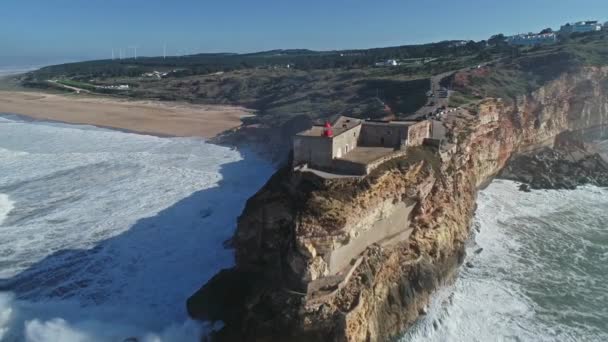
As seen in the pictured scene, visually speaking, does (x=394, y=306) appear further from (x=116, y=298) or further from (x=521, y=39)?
(x=521, y=39)

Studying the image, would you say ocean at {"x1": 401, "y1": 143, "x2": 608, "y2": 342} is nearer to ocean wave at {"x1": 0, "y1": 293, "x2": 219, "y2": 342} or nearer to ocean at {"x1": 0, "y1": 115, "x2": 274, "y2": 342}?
ocean wave at {"x1": 0, "y1": 293, "x2": 219, "y2": 342}

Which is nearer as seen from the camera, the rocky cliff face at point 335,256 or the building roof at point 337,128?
the rocky cliff face at point 335,256

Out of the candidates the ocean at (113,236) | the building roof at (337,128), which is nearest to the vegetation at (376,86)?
the building roof at (337,128)

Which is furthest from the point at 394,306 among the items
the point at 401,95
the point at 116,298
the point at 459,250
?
the point at 401,95

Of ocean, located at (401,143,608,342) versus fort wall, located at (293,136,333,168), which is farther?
fort wall, located at (293,136,333,168)

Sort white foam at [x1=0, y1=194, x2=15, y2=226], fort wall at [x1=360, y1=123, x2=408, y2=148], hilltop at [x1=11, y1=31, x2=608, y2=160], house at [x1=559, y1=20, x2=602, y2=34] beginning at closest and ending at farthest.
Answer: fort wall at [x1=360, y1=123, x2=408, y2=148]
white foam at [x1=0, y1=194, x2=15, y2=226]
hilltop at [x1=11, y1=31, x2=608, y2=160]
house at [x1=559, y1=20, x2=602, y2=34]

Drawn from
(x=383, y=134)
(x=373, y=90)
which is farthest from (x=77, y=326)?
(x=373, y=90)

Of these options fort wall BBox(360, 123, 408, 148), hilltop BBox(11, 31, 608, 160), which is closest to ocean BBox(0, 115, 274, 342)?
hilltop BBox(11, 31, 608, 160)

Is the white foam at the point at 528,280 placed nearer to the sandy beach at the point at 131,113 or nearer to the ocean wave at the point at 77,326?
the ocean wave at the point at 77,326
